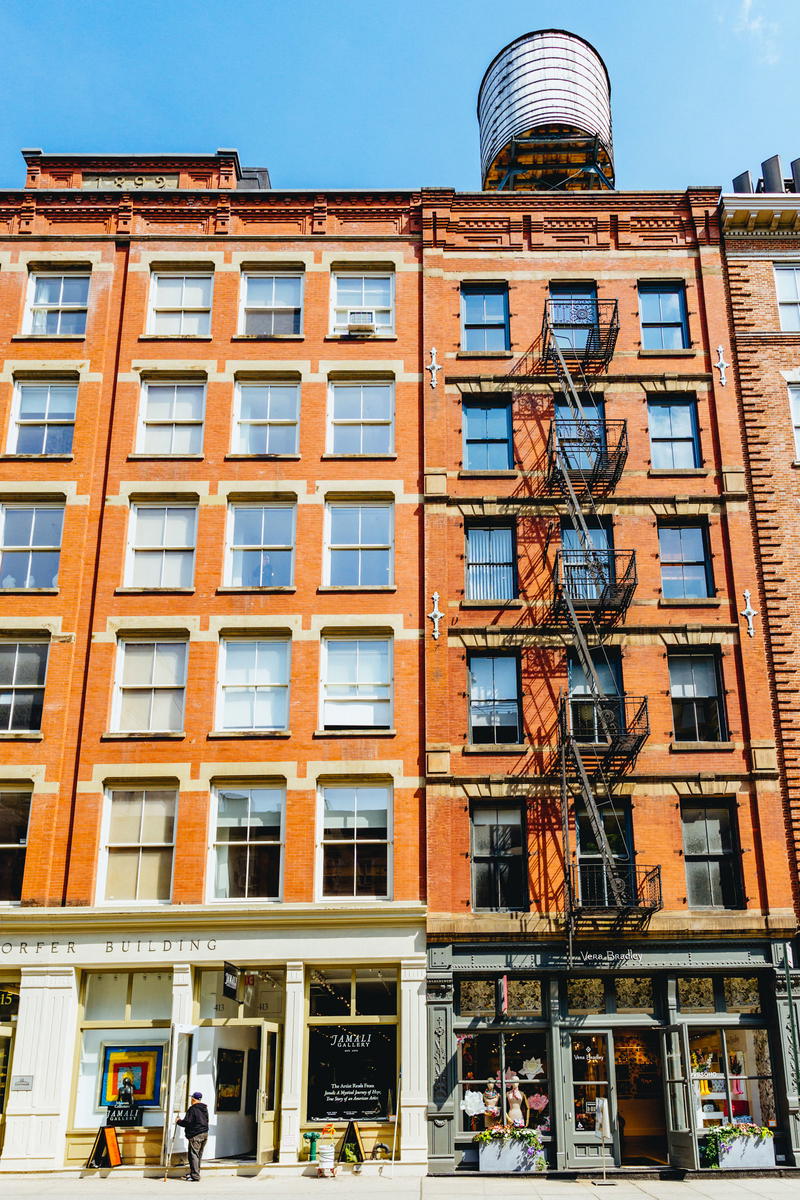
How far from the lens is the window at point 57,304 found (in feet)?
91.9

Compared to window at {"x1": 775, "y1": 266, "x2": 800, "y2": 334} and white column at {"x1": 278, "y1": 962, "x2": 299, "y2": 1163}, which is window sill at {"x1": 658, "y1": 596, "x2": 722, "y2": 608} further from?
white column at {"x1": 278, "y1": 962, "x2": 299, "y2": 1163}

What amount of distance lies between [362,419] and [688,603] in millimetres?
8995

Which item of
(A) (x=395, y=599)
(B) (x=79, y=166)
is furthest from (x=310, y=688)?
(B) (x=79, y=166)

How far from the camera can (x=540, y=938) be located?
22625 millimetres

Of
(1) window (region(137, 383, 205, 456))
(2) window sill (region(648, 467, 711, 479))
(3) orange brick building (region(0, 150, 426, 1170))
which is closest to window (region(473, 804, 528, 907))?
(3) orange brick building (region(0, 150, 426, 1170))

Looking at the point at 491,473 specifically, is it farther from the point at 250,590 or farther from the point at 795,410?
the point at 795,410

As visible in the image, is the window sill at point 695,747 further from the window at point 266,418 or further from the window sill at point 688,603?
the window at point 266,418

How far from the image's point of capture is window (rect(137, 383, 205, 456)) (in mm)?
26962

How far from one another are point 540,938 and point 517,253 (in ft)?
55.6

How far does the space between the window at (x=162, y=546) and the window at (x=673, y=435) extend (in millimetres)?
11380

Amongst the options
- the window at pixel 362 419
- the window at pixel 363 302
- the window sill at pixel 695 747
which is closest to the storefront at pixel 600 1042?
the window sill at pixel 695 747

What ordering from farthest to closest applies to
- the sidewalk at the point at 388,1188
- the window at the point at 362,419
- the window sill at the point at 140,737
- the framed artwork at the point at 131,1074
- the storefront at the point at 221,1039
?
1. the window at the point at 362,419
2. the window sill at the point at 140,737
3. the framed artwork at the point at 131,1074
4. the storefront at the point at 221,1039
5. the sidewalk at the point at 388,1188

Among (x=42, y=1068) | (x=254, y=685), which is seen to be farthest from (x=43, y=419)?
Result: (x=42, y=1068)

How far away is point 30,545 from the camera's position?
26031mm
